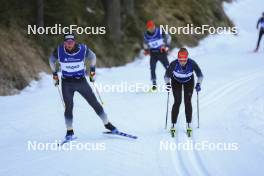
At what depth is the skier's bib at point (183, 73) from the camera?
924 cm

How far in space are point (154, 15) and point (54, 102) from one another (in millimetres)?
12481

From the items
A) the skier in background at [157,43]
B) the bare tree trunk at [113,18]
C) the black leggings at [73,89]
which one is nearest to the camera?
the black leggings at [73,89]

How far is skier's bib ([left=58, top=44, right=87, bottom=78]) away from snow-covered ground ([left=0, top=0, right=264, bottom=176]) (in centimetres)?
143

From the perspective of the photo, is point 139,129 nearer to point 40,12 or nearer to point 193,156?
point 193,156

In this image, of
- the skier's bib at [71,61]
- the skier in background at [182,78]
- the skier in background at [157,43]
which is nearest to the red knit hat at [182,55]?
the skier in background at [182,78]

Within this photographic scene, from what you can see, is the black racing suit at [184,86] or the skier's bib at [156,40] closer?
the black racing suit at [184,86]

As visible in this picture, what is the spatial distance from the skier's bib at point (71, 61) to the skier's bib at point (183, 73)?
1.89 metres

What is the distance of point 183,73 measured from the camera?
30.4 ft

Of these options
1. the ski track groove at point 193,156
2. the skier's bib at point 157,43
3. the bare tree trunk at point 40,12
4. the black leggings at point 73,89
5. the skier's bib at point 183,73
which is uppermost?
the bare tree trunk at point 40,12

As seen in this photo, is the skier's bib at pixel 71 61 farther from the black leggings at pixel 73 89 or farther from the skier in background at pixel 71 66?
the black leggings at pixel 73 89

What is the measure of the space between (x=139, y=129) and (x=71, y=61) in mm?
2438

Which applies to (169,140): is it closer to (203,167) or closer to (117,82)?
(203,167)

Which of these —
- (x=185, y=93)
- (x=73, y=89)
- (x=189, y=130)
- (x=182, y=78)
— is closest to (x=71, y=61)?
(x=73, y=89)

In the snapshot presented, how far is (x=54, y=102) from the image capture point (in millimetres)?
13078
